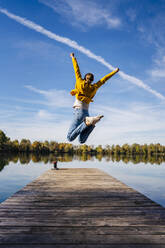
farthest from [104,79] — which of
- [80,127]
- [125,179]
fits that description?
[125,179]

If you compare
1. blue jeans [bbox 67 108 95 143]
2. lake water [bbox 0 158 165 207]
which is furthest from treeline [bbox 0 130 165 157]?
blue jeans [bbox 67 108 95 143]

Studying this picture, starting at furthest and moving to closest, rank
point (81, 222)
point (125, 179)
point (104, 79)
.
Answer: point (125, 179) < point (104, 79) < point (81, 222)

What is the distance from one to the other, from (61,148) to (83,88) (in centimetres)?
11892

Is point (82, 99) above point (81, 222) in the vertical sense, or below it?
above

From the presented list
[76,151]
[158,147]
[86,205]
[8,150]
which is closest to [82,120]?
[86,205]

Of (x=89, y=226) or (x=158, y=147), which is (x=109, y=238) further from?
(x=158, y=147)

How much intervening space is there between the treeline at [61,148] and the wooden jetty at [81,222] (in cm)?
8112

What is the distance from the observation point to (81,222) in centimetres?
346

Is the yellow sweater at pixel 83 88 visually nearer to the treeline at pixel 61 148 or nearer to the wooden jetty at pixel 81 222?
the wooden jetty at pixel 81 222

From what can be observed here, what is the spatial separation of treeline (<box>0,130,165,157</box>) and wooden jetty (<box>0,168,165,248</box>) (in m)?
81.1

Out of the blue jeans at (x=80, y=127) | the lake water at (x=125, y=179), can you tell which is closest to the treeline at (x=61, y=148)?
the lake water at (x=125, y=179)

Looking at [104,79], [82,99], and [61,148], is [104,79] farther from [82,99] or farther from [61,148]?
[61,148]

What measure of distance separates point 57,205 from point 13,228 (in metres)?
1.53

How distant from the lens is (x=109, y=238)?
2.85 meters
